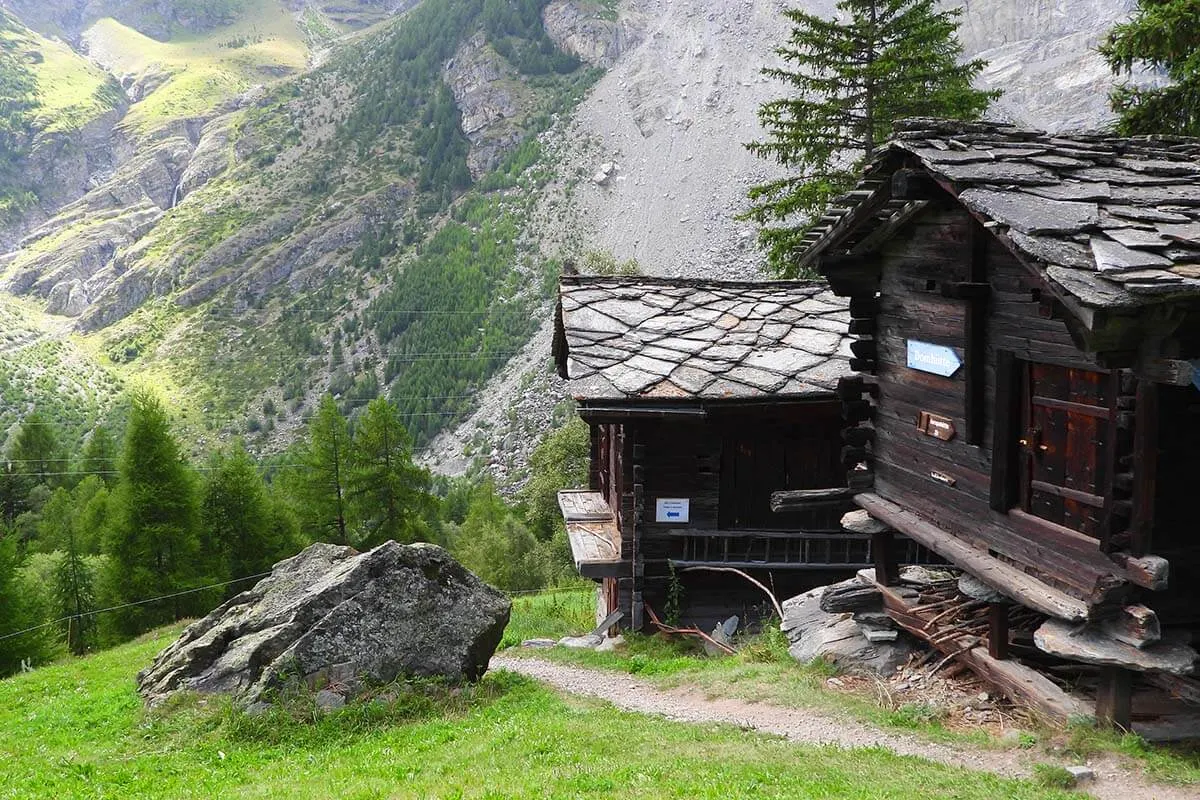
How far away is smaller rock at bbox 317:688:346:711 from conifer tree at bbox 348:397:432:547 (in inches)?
937

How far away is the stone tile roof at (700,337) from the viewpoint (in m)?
12.7

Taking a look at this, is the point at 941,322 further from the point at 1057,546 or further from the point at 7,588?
the point at 7,588

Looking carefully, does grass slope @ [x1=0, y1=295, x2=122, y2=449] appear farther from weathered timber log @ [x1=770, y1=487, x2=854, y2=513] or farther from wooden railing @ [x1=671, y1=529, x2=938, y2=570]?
weathered timber log @ [x1=770, y1=487, x2=854, y2=513]

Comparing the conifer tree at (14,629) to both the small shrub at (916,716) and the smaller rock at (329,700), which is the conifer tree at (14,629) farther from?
the small shrub at (916,716)

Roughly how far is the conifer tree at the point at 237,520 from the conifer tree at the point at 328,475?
2345mm

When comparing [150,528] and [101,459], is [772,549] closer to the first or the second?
[150,528]

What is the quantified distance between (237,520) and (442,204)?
109 meters

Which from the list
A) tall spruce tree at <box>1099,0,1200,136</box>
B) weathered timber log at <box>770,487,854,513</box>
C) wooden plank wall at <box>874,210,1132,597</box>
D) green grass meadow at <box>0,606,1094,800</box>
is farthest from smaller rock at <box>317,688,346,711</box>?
tall spruce tree at <box>1099,0,1200,136</box>

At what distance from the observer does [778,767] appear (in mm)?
6855

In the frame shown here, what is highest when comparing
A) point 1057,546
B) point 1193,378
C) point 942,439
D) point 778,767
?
point 1193,378

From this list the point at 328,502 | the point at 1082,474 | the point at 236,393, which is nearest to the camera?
the point at 1082,474

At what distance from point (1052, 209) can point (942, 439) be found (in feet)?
9.24

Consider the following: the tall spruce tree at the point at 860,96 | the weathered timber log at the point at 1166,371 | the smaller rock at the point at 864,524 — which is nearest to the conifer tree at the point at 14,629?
the tall spruce tree at the point at 860,96

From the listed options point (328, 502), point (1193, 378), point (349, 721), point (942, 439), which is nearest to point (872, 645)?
point (942, 439)
